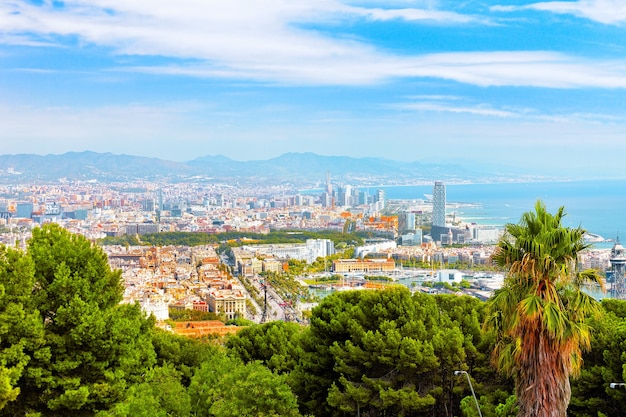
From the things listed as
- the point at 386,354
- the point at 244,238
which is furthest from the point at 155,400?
the point at 244,238

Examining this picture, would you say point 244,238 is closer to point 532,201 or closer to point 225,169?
point 532,201

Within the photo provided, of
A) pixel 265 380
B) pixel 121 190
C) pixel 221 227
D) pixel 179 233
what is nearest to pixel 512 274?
pixel 265 380

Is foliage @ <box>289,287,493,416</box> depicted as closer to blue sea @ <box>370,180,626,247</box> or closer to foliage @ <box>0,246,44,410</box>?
foliage @ <box>0,246,44,410</box>

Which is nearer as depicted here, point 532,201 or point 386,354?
point 386,354

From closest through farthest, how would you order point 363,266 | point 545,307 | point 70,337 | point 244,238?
point 545,307
point 70,337
point 363,266
point 244,238

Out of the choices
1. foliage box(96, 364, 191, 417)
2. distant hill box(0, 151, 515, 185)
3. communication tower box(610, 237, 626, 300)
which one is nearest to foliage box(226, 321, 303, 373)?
foliage box(96, 364, 191, 417)
